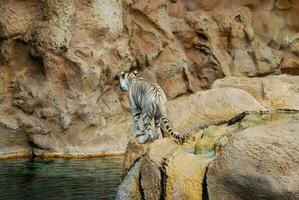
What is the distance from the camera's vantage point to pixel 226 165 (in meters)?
6.54

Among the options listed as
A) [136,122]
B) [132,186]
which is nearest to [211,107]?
[136,122]

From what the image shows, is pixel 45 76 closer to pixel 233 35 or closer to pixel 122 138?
pixel 122 138

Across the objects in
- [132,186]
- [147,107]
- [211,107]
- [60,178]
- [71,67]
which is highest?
[71,67]

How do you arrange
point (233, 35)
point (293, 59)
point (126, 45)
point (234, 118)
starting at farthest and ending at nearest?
point (293, 59) → point (233, 35) → point (126, 45) → point (234, 118)

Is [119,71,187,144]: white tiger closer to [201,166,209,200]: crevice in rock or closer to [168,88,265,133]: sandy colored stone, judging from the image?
[168,88,265,133]: sandy colored stone

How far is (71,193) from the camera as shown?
10.8 metres

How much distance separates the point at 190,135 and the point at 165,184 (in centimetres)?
110

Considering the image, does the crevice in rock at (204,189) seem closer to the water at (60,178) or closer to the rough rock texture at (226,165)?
the rough rock texture at (226,165)

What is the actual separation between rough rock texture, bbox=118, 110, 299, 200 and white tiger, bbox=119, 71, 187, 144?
23.3 inches

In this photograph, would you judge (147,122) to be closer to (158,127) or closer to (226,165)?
(158,127)

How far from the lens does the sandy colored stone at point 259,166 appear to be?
6176mm

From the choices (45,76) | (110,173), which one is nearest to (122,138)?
(45,76)

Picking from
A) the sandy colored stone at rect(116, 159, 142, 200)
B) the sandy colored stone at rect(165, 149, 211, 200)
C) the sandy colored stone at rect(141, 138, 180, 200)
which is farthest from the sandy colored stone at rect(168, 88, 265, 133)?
the sandy colored stone at rect(165, 149, 211, 200)

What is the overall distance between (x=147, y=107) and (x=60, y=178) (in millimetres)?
2913
